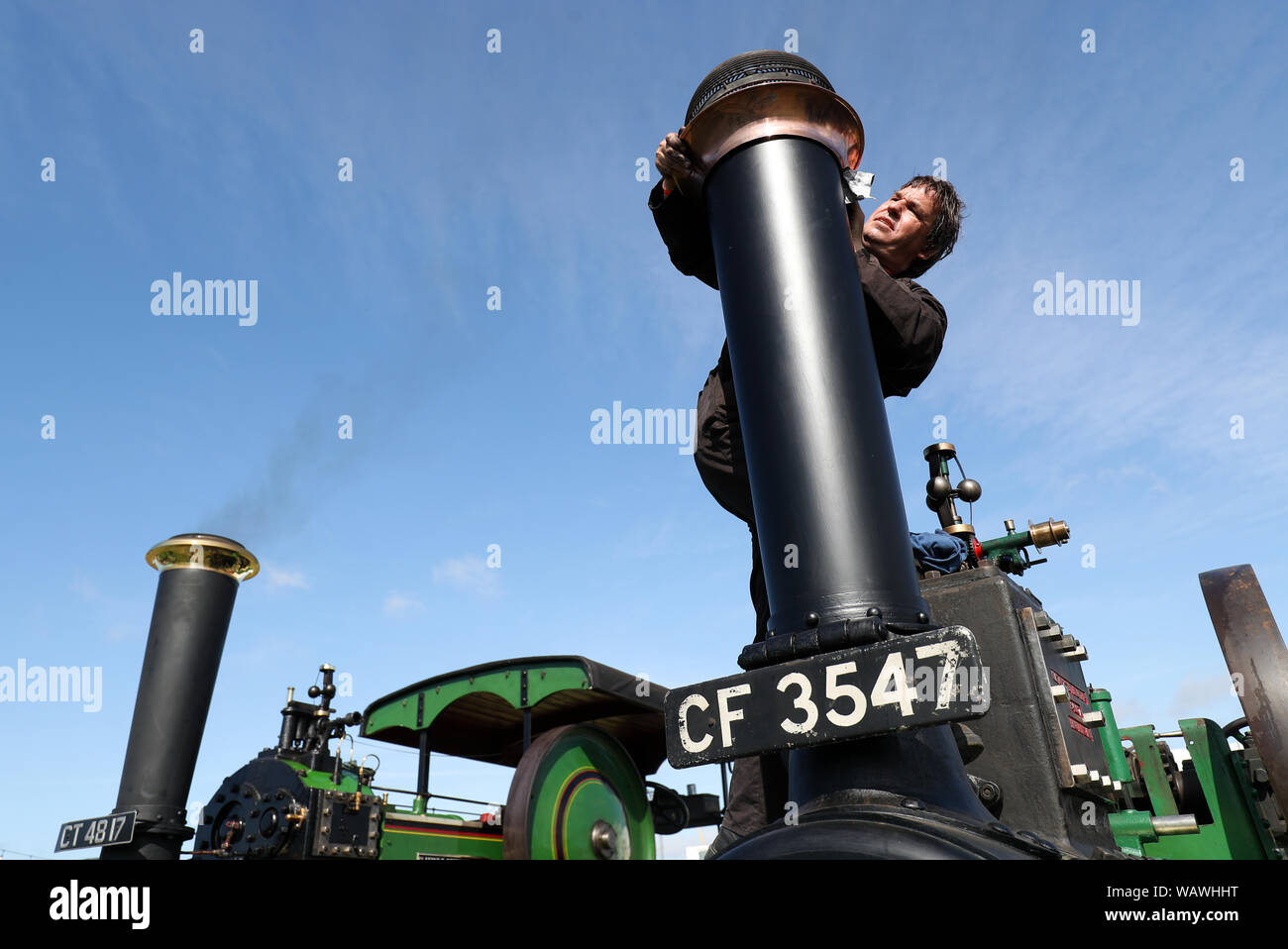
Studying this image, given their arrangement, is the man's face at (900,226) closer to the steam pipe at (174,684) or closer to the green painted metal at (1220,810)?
the green painted metal at (1220,810)

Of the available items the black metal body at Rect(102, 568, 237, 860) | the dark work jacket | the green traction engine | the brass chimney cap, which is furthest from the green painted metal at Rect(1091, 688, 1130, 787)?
the brass chimney cap

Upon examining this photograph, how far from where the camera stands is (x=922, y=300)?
60.3 inches

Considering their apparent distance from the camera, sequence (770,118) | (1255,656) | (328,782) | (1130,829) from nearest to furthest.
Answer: (770,118) → (1255,656) → (1130,829) → (328,782)

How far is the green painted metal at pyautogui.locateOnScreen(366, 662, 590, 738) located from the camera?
6.55 m

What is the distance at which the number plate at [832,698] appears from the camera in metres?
0.98

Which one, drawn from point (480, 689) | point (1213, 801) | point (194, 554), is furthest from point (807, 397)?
point (194, 554)

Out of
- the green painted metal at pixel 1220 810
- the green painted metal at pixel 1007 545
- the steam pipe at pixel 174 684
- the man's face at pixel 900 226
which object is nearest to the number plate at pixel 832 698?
the man's face at pixel 900 226

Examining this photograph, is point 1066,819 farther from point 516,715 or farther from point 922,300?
point 516,715

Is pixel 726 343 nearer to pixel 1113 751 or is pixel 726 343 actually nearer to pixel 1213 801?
pixel 1113 751

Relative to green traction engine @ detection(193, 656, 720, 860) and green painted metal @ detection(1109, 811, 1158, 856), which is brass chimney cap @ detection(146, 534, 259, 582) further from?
green painted metal @ detection(1109, 811, 1158, 856)

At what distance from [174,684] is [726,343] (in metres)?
6.42

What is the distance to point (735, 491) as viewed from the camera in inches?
62.7
